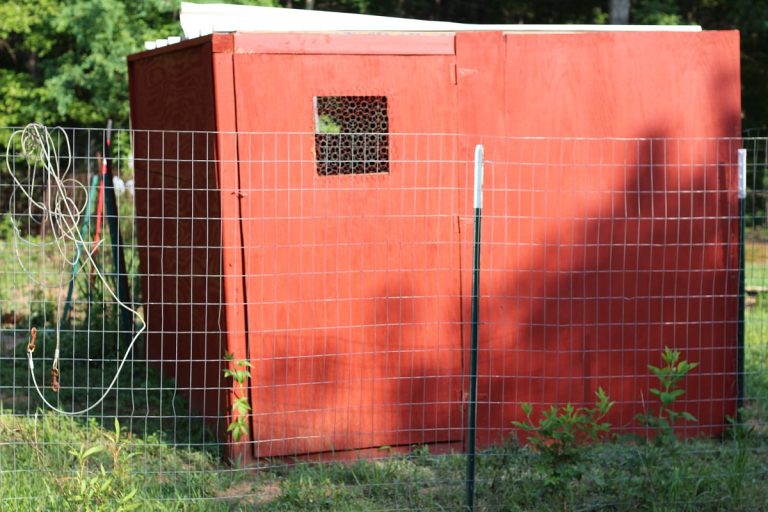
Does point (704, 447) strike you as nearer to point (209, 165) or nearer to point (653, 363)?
point (653, 363)

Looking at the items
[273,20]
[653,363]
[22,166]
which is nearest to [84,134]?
[22,166]

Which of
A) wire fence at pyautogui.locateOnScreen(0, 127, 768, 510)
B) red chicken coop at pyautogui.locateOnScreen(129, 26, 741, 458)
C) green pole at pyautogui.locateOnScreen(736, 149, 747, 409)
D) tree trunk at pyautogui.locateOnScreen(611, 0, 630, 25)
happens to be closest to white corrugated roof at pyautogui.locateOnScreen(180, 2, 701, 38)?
red chicken coop at pyautogui.locateOnScreen(129, 26, 741, 458)

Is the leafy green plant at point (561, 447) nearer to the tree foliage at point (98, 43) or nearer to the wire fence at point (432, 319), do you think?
the wire fence at point (432, 319)

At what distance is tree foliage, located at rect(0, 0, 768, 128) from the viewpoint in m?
15.4

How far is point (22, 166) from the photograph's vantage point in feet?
60.5

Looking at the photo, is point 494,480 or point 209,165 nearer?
point 494,480

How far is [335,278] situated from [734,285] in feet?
7.75

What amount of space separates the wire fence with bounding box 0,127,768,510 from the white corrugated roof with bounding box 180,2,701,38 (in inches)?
25.5

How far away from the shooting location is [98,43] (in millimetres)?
15383

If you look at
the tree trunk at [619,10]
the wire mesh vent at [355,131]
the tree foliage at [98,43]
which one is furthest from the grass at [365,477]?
the tree trunk at [619,10]

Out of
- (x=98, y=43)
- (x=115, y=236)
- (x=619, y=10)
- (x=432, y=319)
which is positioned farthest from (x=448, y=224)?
(x=619, y=10)

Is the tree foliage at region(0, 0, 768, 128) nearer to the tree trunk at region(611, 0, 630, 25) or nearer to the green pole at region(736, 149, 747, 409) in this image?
the tree trunk at region(611, 0, 630, 25)

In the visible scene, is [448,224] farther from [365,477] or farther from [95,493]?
[95,493]

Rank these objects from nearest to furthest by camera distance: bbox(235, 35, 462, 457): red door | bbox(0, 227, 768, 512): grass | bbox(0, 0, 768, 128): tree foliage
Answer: bbox(0, 227, 768, 512): grass → bbox(235, 35, 462, 457): red door → bbox(0, 0, 768, 128): tree foliage
